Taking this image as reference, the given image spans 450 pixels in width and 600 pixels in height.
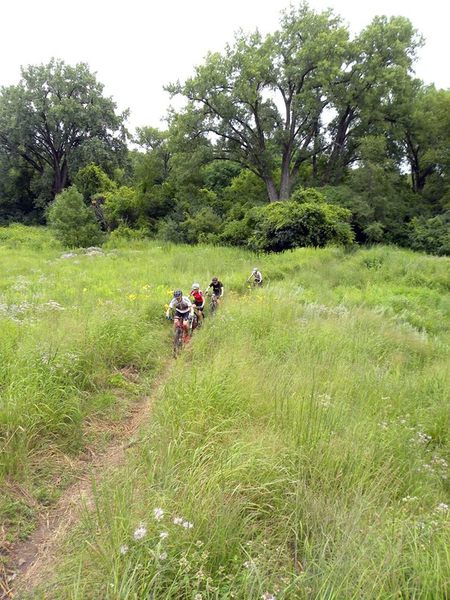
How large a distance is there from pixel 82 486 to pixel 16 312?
530 centimetres

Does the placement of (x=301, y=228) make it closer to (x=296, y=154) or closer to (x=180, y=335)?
(x=296, y=154)

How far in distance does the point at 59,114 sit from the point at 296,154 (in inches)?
909

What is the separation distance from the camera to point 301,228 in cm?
2241

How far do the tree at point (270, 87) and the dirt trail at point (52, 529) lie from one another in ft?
91.9

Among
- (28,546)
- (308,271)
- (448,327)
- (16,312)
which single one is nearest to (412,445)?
(28,546)

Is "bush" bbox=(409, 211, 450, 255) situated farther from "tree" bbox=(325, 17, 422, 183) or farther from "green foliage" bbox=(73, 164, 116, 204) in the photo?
"green foliage" bbox=(73, 164, 116, 204)

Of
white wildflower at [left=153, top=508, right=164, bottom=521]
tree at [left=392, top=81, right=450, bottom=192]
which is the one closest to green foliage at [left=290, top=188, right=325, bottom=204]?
tree at [left=392, top=81, right=450, bottom=192]

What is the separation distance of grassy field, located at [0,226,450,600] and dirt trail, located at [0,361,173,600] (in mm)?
145

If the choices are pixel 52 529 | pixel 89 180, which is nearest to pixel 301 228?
pixel 52 529

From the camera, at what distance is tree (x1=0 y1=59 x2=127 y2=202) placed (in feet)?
124

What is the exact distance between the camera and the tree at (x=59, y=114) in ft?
124

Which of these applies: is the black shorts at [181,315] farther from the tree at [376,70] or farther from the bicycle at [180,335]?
the tree at [376,70]

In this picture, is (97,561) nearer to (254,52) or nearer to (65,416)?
(65,416)

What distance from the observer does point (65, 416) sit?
4.46 metres
